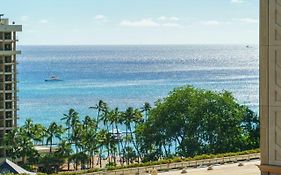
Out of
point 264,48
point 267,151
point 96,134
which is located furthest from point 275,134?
point 96,134

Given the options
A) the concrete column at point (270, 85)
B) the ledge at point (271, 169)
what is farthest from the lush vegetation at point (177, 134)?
the concrete column at point (270, 85)

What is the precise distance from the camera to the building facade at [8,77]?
2953 inches

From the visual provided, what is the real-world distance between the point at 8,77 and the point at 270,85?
2548 inches

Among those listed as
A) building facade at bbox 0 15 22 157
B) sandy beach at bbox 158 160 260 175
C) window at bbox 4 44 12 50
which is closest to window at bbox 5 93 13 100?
building facade at bbox 0 15 22 157

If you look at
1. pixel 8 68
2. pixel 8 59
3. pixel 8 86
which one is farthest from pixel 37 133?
pixel 8 59

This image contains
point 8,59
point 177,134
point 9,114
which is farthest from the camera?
point 9,114

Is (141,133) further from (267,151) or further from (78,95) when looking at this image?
(78,95)

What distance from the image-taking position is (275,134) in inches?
536

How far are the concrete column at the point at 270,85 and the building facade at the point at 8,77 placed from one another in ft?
208

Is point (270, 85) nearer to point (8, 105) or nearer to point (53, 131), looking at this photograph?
point (8, 105)

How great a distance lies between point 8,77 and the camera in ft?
249

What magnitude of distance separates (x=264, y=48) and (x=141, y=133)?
63.1 meters

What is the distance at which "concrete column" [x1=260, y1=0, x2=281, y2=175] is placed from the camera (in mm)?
13570

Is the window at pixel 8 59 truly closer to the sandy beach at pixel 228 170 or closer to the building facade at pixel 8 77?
the building facade at pixel 8 77
